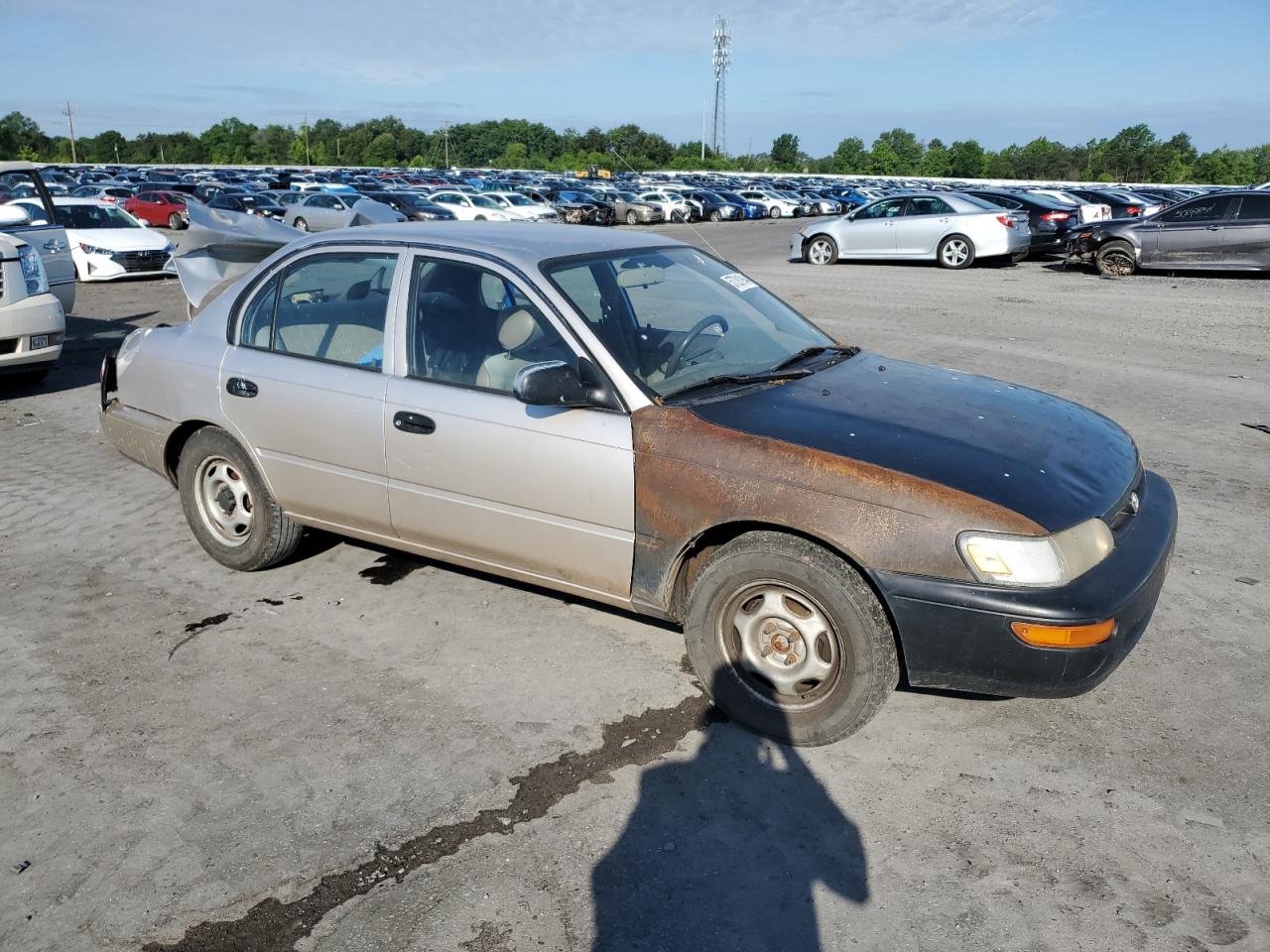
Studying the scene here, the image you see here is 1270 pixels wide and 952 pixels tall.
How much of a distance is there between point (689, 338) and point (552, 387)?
836 millimetres

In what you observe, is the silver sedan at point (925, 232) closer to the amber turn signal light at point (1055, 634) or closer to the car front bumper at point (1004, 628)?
the car front bumper at point (1004, 628)

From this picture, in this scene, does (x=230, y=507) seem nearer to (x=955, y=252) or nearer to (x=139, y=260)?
(x=139, y=260)

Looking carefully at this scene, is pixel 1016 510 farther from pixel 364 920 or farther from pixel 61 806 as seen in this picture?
pixel 61 806

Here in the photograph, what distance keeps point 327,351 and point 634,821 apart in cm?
261

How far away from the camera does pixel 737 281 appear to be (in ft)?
16.4

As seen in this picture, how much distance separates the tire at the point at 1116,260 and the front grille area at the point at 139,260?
17516mm

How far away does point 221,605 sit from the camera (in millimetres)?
4953

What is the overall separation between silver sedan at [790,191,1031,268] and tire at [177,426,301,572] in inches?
726

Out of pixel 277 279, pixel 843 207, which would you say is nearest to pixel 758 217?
pixel 843 207

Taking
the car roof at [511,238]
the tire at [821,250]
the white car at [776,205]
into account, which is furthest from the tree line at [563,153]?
the car roof at [511,238]

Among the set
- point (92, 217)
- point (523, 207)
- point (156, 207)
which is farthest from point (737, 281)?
point (156, 207)

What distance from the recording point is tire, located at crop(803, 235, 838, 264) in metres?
22.4

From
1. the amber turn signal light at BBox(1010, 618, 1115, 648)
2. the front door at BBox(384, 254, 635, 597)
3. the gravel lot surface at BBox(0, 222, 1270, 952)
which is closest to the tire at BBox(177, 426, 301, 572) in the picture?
the gravel lot surface at BBox(0, 222, 1270, 952)

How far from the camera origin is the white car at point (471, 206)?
35156 mm
